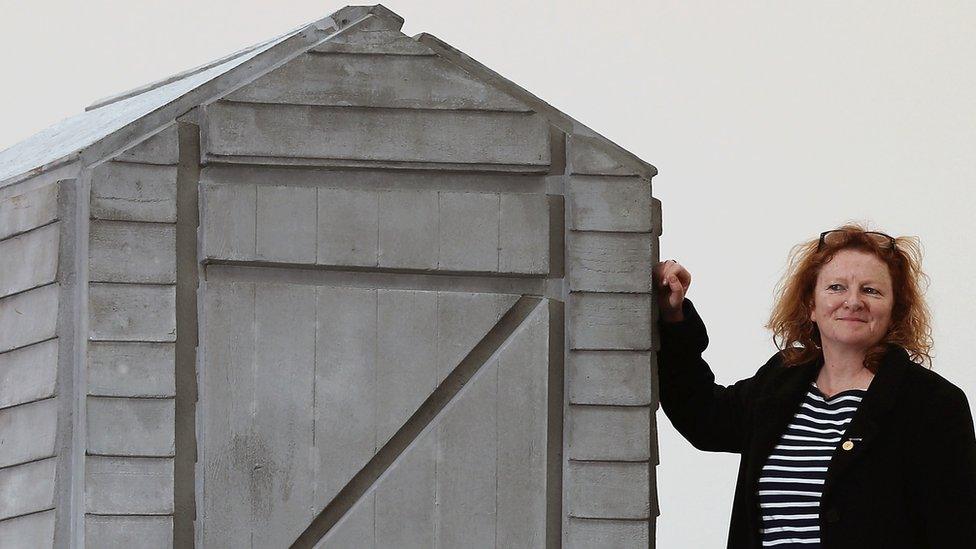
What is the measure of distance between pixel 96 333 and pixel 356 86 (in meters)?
1.07

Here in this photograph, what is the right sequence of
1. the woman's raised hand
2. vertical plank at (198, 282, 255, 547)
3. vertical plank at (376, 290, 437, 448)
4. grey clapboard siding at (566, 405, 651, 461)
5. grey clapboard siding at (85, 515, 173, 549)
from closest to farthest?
grey clapboard siding at (85, 515, 173, 549) → vertical plank at (198, 282, 255, 547) → vertical plank at (376, 290, 437, 448) → grey clapboard siding at (566, 405, 651, 461) → the woman's raised hand

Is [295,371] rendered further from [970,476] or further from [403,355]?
[970,476]

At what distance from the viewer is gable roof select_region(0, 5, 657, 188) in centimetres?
468

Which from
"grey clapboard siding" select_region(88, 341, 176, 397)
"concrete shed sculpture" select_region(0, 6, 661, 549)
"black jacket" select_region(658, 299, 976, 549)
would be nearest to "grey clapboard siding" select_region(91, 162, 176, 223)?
"concrete shed sculpture" select_region(0, 6, 661, 549)

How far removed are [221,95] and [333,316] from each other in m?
0.74

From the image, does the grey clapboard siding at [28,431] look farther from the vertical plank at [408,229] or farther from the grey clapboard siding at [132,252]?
the vertical plank at [408,229]

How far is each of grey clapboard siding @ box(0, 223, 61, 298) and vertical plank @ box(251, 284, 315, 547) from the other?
24.0 inches

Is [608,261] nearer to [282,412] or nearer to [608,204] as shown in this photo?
[608,204]

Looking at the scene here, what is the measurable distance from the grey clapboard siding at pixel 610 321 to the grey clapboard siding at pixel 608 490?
1.22 ft

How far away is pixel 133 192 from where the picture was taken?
4660 mm

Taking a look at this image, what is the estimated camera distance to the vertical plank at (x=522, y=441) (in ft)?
15.9

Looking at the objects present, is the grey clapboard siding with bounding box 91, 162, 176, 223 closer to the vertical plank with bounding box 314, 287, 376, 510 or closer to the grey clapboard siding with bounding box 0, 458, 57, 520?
the vertical plank with bounding box 314, 287, 376, 510

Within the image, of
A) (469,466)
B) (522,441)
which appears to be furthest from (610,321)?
(469,466)

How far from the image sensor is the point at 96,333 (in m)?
4.61
